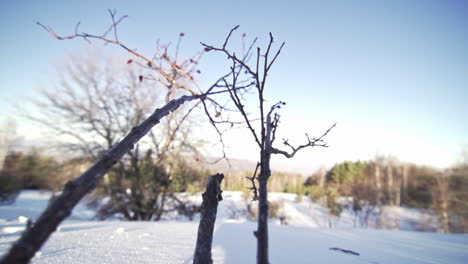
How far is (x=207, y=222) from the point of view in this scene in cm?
106

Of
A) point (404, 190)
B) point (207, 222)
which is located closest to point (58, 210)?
point (207, 222)

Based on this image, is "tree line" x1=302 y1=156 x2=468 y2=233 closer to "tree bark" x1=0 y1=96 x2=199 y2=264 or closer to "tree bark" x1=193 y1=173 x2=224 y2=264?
"tree bark" x1=193 y1=173 x2=224 y2=264

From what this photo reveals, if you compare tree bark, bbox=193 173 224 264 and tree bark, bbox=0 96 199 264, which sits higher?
tree bark, bbox=0 96 199 264

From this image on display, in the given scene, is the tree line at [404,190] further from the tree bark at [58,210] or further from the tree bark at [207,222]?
the tree bark at [58,210]

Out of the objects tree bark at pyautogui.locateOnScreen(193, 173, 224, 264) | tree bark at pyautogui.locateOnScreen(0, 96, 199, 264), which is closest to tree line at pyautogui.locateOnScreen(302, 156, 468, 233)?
tree bark at pyautogui.locateOnScreen(193, 173, 224, 264)

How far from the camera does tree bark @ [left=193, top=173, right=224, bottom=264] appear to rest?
101cm

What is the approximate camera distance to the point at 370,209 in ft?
53.7

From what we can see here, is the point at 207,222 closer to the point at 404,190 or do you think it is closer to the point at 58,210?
the point at 58,210

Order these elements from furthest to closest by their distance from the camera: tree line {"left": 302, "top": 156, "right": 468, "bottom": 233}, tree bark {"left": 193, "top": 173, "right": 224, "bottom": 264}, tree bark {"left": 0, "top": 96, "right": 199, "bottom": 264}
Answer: tree line {"left": 302, "top": 156, "right": 468, "bottom": 233}, tree bark {"left": 193, "top": 173, "right": 224, "bottom": 264}, tree bark {"left": 0, "top": 96, "right": 199, "bottom": 264}

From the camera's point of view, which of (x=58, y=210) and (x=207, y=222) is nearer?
(x=58, y=210)

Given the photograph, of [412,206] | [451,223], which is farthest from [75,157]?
[412,206]

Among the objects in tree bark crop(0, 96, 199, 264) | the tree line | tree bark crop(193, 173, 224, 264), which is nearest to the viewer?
tree bark crop(0, 96, 199, 264)

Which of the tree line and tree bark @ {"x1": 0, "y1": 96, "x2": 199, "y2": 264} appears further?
Result: the tree line

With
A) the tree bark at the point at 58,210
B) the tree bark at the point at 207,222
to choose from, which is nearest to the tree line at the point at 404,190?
the tree bark at the point at 207,222
